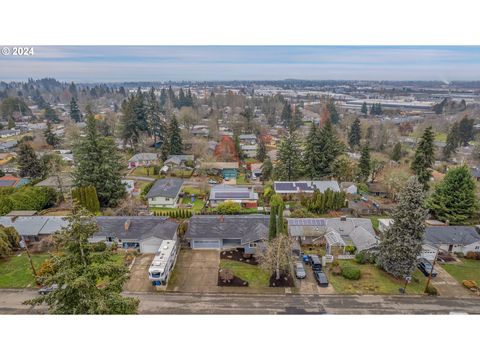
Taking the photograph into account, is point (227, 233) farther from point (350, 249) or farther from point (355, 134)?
point (355, 134)

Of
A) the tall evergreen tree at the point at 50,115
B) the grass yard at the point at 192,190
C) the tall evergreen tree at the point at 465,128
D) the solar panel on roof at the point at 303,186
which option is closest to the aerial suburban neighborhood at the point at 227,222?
the solar panel on roof at the point at 303,186

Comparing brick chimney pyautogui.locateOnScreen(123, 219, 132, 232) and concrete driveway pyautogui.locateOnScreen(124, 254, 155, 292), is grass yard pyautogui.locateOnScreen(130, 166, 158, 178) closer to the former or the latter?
brick chimney pyautogui.locateOnScreen(123, 219, 132, 232)

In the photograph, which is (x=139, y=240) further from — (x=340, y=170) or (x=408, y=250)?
(x=340, y=170)

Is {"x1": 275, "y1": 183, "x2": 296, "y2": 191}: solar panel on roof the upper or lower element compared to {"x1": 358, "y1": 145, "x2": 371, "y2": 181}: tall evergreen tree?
lower

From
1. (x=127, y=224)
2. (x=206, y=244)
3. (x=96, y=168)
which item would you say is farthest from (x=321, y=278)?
(x=96, y=168)

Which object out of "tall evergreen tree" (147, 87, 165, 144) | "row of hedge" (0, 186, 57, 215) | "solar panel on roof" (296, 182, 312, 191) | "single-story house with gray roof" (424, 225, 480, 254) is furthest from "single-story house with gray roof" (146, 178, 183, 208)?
"single-story house with gray roof" (424, 225, 480, 254)

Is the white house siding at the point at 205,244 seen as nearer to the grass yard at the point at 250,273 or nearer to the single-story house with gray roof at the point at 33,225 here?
the grass yard at the point at 250,273
